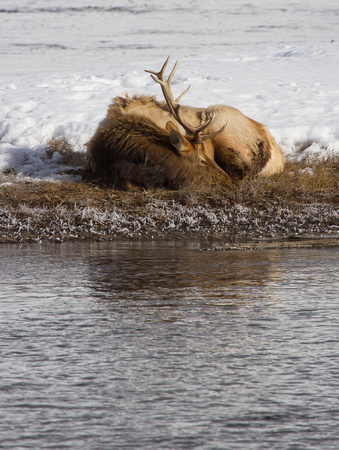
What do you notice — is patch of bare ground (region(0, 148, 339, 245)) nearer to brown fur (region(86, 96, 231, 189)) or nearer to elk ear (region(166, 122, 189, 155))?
brown fur (region(86, 96, 231, 189))

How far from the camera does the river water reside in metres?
2.65

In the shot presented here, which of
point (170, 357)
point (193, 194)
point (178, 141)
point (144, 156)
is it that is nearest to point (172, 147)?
point (178, 141)

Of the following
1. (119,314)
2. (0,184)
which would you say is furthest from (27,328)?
(0,184)

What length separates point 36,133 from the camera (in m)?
17.0

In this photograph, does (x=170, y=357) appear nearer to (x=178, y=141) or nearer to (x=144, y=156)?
(x=178, y=141)

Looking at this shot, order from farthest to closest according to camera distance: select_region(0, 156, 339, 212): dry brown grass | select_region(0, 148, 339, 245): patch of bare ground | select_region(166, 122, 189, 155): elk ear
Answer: select_region(166, 122, 189, 155): elk ear, select_region(0, 156, 339, 212): dry brown grass, select_region(0, 148, 339, 245): patch of bare ground

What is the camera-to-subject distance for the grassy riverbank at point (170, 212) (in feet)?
31.1

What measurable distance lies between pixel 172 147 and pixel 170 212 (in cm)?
171

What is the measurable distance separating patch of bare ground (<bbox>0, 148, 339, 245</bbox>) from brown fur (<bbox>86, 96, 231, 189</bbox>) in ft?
0.99

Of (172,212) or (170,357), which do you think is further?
(172,212)

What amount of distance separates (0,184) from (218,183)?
373cm

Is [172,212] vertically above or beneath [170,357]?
above

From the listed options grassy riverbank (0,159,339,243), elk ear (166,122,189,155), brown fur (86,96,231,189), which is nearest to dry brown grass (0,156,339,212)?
grassy riverbank (0,159,339,243)

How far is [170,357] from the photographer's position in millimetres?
3627
